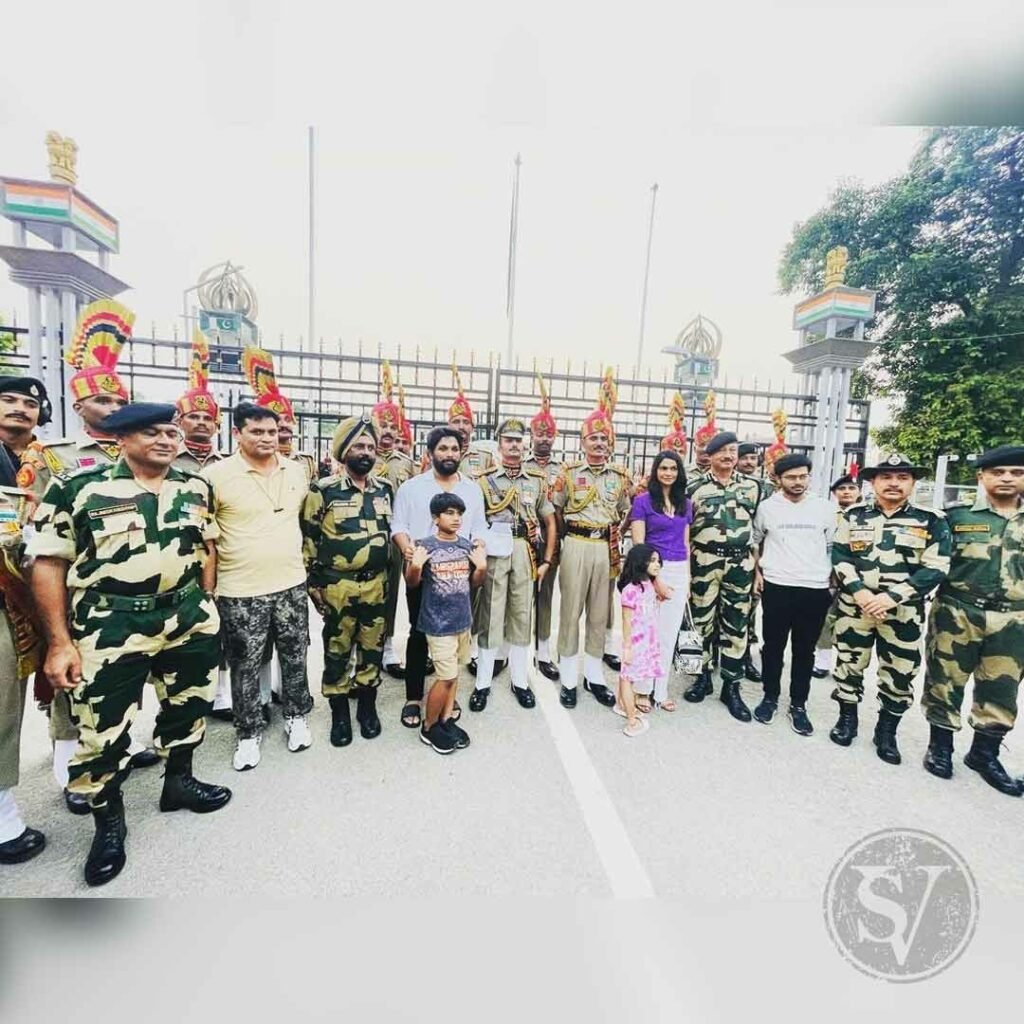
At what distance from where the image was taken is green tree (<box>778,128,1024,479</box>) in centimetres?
1245

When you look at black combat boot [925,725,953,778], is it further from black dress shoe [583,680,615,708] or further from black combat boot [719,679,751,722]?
black dress shoe [583,680,615,708]

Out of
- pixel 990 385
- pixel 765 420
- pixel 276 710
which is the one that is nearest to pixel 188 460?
pixel 276 710

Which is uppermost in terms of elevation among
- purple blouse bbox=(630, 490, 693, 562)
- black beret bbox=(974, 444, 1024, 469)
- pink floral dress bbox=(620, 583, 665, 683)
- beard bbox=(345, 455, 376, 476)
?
black beret bbox=(974, 444, 1024, 469)

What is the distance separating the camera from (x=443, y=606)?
289cm

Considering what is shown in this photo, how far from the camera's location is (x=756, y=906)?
1863 millimetres

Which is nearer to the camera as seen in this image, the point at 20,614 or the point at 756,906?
the point at 756,906

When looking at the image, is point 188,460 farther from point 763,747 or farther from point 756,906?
point 763,747

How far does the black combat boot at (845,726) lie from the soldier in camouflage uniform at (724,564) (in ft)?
1.89

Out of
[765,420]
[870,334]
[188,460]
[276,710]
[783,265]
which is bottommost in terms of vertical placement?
[276,710]

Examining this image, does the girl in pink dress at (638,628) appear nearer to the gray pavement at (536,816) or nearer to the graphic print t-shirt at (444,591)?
the gray pavement at (536,816)

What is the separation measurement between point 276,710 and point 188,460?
1823 millimetres

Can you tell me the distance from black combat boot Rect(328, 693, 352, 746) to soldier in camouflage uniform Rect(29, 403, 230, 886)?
0.91 meters

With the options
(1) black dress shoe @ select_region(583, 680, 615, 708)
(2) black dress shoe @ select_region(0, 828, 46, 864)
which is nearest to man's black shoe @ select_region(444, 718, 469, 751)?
(1) black dress shoe @ select_region(583, 680, 615, 708)

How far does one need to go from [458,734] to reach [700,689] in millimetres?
1874
